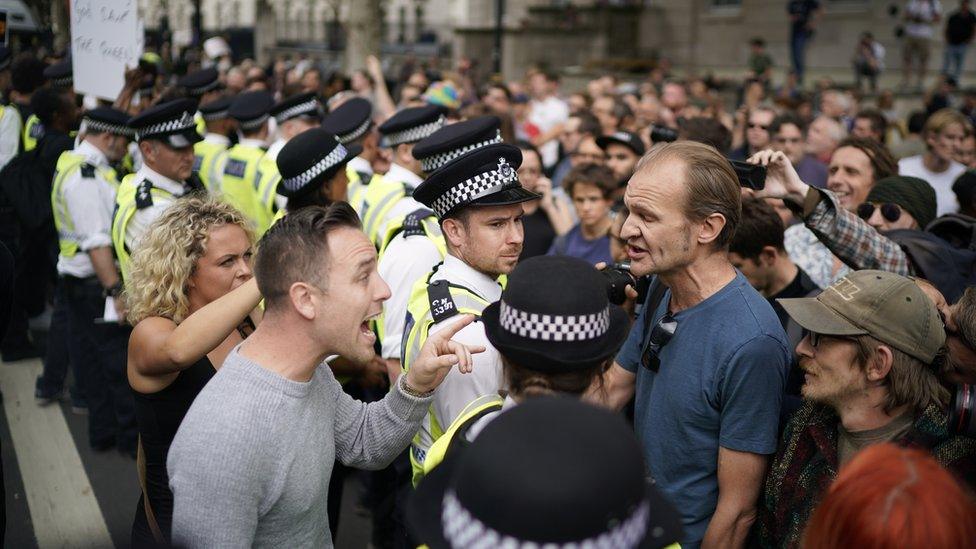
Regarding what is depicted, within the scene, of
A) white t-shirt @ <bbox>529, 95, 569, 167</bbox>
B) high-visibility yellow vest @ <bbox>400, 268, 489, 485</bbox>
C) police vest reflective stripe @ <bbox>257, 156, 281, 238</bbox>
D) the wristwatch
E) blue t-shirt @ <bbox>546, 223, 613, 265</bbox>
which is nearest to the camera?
the wristwatch

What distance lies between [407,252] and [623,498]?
2.67 meters

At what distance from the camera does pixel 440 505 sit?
1.83 metres

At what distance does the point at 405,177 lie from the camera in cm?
525

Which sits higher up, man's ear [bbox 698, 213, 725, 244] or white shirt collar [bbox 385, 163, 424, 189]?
man's ear [bbox 698, 213, 725, 244]

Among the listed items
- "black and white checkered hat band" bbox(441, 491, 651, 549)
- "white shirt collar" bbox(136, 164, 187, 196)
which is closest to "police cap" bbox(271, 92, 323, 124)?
"white shirt collar" bbox(136, 164, 187, 196)

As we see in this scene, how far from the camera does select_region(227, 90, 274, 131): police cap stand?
7137 mm

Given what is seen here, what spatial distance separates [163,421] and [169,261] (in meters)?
0.57

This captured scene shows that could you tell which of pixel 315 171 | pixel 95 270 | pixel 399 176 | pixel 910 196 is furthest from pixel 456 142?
pixel 95 270

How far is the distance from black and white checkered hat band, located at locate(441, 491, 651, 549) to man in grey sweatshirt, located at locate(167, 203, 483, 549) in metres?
0.78

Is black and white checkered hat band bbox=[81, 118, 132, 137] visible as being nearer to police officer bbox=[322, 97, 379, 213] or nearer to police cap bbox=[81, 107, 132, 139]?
police cap bbox=[81, 107, 132, 139]

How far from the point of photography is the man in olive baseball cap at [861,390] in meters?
2.48

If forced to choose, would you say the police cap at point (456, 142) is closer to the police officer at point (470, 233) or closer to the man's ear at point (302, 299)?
the police officer at point (470, 233)

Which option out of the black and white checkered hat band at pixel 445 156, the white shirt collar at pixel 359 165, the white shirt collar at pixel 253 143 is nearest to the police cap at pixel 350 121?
the white shirt collar at pixel 359 165

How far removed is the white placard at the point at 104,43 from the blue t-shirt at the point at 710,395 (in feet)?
15.4
